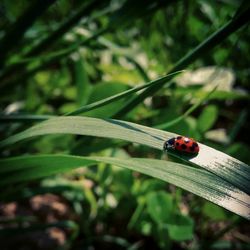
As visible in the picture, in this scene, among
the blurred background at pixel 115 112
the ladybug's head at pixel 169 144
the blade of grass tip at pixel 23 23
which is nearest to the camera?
the ladybug's head at pixel 169 144

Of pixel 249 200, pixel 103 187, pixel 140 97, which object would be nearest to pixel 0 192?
pixel 103 187

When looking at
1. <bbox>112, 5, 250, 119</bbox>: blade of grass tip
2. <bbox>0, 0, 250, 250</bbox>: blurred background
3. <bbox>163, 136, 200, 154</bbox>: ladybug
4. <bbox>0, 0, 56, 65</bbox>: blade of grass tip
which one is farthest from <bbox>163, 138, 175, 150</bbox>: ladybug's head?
<bbox>0, 0, 56, 65</bbox>: blade of grass tip

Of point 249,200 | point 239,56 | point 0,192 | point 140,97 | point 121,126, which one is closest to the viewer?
point 249,200

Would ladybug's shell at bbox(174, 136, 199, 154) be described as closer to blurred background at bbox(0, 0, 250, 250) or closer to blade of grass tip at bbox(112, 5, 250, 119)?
blade of grass tip at bbox(112, 5, 250, 119)

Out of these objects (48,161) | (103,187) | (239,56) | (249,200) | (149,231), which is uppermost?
(239,56)

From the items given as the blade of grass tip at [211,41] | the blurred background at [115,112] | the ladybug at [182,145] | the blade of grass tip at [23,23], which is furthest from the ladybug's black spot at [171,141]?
the blade of grass tip at [23,23]

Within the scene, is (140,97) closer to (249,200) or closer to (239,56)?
(249,200)

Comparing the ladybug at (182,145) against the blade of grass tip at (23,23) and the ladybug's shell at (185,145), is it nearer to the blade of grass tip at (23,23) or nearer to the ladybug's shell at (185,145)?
the ladybug's shell at (185,145)

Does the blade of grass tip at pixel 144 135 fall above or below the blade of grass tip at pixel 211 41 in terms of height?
below
